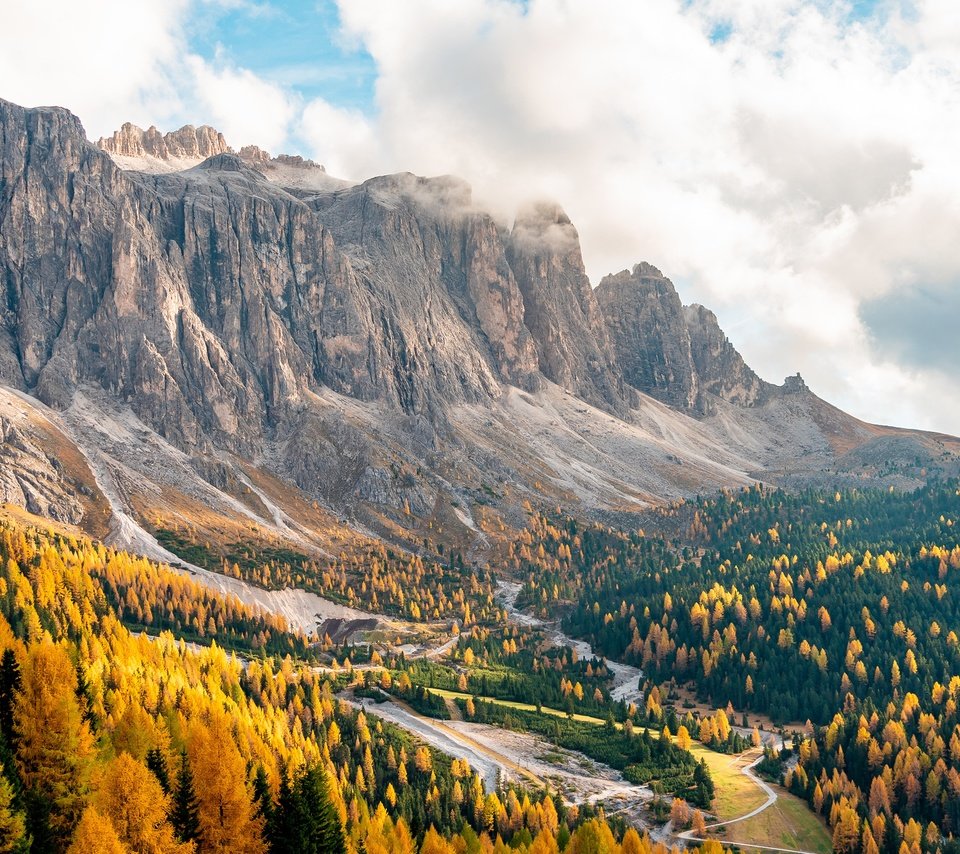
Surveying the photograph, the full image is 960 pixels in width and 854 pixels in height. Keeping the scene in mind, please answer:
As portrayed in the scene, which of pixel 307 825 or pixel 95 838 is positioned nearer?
pixel 95 838

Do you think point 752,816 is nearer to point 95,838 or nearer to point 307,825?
point 307,825

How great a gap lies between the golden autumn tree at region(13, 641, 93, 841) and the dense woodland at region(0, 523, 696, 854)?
9 centimetres

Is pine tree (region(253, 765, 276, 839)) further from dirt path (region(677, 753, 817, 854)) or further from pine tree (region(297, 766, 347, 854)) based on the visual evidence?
dirt path (region(677, 753, 817, 854))

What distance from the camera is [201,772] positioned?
74.9 metres

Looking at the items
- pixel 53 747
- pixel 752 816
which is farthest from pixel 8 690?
pixel 752 816

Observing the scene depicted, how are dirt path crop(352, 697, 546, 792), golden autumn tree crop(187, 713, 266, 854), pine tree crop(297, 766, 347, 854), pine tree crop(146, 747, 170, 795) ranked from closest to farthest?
pine tree crop(297, 766, 347, 854) < golden autumn tree crop(187, 713, 266, 854) < pine tree crop(146, 747, 170, 795) < dirt path crop(352, 697, 546, 792)

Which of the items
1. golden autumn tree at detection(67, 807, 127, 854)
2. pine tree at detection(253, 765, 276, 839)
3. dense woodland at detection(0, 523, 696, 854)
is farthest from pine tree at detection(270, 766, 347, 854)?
golden autumn tree at detection(67, 807, 127, 854)

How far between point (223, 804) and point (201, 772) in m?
3.19

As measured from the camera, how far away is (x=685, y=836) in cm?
14088

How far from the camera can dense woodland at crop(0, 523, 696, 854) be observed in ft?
223

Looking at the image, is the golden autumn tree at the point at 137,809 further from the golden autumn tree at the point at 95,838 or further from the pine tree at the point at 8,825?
the pine tree at the point at 8,825

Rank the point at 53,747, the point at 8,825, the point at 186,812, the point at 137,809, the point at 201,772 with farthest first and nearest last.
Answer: the point at 201,772 → the point at 53,747 → the point at 186,812 → the point at 137,809 → the point at 8,825

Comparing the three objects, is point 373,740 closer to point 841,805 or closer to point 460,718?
point 460,718

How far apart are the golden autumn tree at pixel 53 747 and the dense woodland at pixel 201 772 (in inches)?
3.6
